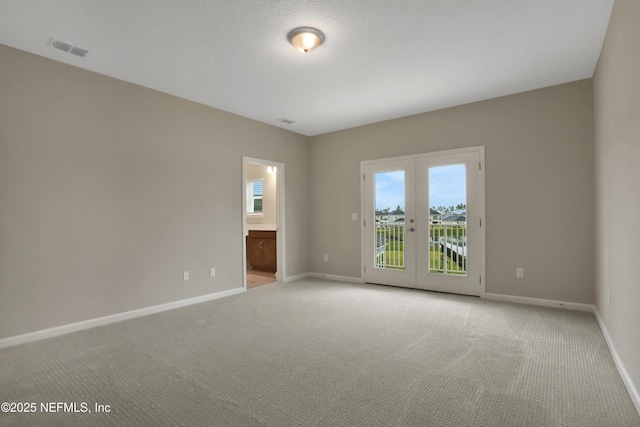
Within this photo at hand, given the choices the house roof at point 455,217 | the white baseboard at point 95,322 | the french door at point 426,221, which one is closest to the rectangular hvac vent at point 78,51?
the white baseboard at point 95,322

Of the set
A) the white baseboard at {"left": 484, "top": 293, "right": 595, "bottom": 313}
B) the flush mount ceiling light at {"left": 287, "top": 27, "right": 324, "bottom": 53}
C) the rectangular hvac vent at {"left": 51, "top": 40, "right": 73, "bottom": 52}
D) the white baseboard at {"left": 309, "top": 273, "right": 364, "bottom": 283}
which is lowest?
the white baseboard at {"left": 309, "top": 273, "right": 364, "bottom": 283}

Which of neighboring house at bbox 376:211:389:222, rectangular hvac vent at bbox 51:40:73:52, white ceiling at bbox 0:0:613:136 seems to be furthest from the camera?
neighboring house at bbox 376:211:389:222

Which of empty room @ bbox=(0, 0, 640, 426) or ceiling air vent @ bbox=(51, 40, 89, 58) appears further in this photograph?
ceiling air vent @ bbox=(51, 40, 89, 58)

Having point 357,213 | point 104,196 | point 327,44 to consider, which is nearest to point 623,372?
point 327,44

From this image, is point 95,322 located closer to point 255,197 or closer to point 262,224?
point 262,224

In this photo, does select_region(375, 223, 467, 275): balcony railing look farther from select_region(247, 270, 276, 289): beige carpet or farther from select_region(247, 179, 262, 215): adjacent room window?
select_region(247, 179, 262, 215): adjacent room window

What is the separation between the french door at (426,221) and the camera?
4.45 meters

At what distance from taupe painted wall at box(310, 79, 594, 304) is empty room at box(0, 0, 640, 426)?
0.08 feet

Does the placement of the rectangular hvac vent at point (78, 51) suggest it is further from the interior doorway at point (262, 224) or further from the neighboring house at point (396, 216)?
the neighboring house at point (396, 216)

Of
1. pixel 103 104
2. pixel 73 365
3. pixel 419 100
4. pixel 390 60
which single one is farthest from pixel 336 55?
pixel 73 365

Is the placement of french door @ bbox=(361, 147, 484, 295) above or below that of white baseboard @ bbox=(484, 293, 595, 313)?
above

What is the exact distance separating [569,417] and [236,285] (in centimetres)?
407

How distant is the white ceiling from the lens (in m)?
2.42

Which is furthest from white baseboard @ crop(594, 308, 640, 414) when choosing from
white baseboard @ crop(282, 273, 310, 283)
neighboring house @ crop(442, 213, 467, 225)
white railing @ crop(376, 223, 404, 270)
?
white baseboard @ crop(282, 273, 310, 283)
